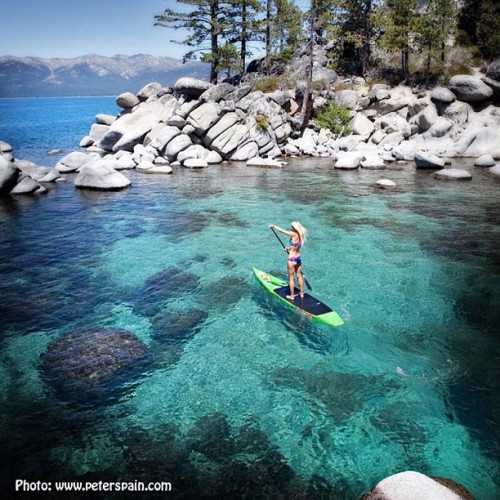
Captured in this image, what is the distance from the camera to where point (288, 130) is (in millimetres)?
43688

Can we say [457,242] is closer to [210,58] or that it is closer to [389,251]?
[389,251]

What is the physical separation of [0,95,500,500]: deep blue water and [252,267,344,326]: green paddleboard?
431mm

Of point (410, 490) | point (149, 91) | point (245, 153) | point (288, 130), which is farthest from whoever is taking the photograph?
point (149, 91)

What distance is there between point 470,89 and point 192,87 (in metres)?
29.4

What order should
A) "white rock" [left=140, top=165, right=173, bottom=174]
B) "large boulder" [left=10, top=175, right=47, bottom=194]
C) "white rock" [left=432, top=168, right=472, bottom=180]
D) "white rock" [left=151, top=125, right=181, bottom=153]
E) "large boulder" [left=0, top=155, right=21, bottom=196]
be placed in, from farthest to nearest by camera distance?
"white rock" [left=151, top=125, right=181, bottom=153] → "white rock" [left=140, top=165, right=173, bottom=174] → "white rock" [left=432, top=168, right=472, bottom=180] → "large boulder" [left=10, top=175, right=47, bottom=194] → "large boulder" [left=0, top=155, right=21, bottom=196]

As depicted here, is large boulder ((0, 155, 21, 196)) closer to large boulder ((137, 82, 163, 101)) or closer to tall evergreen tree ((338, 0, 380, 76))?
large boulder ((137, 82, 163, 101))

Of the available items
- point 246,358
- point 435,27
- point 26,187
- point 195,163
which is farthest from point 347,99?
point 246,358

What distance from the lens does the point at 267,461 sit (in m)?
6.91

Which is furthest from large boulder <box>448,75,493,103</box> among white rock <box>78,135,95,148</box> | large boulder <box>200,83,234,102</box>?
white rock <box>78,135,95,148</box>

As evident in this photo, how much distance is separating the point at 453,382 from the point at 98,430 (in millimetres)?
7723

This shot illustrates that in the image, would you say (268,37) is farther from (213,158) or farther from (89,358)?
(89,358)

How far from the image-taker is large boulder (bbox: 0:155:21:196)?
24734 mm

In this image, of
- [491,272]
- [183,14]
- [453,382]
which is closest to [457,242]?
[491,272]

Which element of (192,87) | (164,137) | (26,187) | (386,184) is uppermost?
(192,87)
